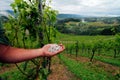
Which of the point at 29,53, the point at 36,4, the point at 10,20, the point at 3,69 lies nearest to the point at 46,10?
the point at 36,4

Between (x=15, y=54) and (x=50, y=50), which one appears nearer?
(x=15, y=54)

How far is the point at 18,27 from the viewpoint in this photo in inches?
252

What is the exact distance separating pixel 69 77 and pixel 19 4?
730cm

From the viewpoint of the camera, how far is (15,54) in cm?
183

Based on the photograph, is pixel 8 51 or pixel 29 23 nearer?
pixel 8 51

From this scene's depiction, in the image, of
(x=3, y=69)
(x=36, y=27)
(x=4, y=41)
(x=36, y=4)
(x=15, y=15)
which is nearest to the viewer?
(x=4, y=41)

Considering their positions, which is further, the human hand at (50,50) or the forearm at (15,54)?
the human hand at (50,50)

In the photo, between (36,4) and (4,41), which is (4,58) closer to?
(4,41)

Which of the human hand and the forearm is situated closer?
the forearm

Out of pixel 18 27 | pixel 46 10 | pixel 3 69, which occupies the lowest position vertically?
pixel 3 69

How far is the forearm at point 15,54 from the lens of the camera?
5.80 feet

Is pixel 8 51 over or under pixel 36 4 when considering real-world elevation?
under

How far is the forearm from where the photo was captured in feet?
5.80

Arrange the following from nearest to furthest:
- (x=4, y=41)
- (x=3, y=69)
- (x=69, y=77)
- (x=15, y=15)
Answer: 1. (x=4, y=41)
2. (x=15, y=15)
3. (x=69, y=77)
4. (x=3, y=69)
